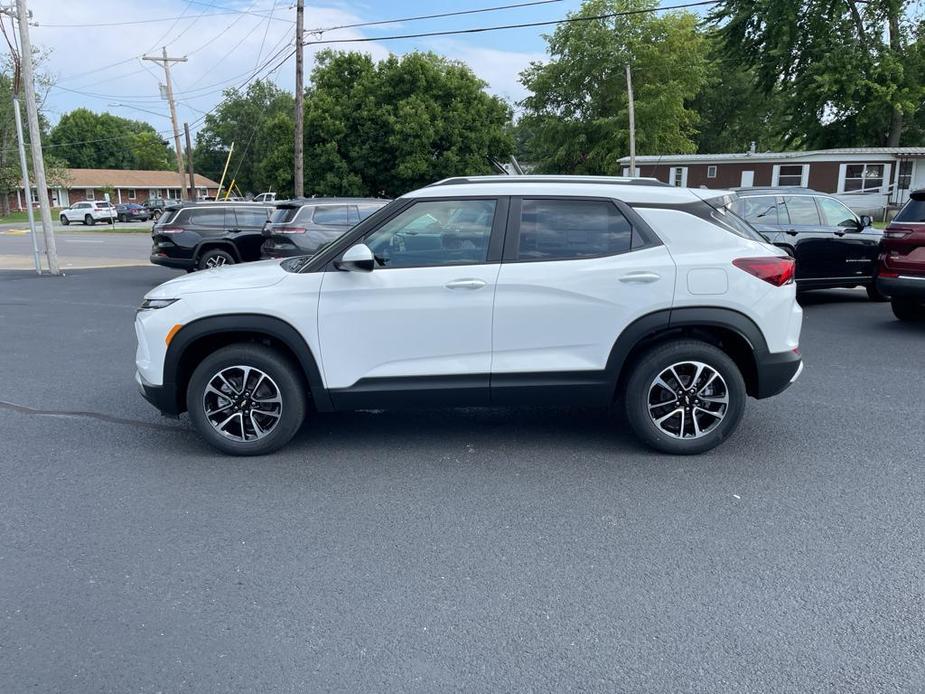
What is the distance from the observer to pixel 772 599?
3.34 metres

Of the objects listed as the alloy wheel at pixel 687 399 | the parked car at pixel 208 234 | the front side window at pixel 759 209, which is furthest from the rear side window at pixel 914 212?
the parked car at pixel 208 234

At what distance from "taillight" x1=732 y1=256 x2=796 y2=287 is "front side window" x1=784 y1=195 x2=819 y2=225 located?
679cm

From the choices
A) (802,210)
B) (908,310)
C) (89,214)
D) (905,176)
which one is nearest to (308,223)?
(802,210)

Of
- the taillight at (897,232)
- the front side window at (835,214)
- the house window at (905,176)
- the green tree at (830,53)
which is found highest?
the green tree at (830,53)

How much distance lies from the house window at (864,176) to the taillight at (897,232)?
27.4 m

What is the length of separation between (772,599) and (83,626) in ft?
9.67

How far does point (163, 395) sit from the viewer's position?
5.10 m

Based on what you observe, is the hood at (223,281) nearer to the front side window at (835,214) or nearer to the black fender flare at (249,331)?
the black fender flare at (249,331)

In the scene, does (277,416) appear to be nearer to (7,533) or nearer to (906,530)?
(7,533)

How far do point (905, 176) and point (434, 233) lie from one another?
34.6 m

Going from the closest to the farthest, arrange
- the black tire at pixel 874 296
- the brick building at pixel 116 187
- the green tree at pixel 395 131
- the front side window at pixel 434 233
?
the front side window at pixel 434 233 < the black tire at pixel 874 296 < the green tree at pixel 395 131 < the brick building at pixel 116 187

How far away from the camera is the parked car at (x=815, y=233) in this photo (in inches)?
431

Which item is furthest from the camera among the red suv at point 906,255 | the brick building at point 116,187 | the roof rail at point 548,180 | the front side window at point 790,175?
the brick building at point 116,187

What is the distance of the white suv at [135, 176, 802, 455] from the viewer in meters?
4.92
